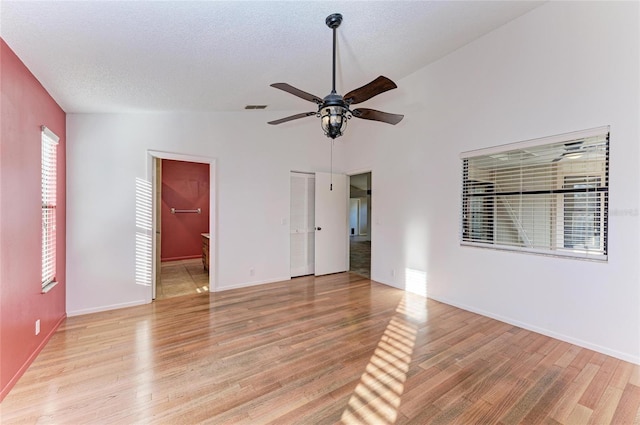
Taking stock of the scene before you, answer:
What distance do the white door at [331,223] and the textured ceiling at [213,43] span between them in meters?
2.08

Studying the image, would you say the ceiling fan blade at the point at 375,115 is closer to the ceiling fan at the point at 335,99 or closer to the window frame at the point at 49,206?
the ceiling fan at the point at 335,99

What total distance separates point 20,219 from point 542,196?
5.10m

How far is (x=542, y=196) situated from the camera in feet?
9.97

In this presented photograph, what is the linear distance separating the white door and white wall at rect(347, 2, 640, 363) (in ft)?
3.70

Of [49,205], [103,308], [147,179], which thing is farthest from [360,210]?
[49,205]

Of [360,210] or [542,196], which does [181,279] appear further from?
[360,210]

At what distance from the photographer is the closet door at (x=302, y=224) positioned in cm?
532

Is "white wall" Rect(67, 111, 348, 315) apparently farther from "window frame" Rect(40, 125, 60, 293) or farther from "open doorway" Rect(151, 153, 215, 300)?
"open doorway" Rect(151, 153, 215, 300)

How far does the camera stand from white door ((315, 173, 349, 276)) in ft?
18.0

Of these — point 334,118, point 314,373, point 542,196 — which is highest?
point 334,118

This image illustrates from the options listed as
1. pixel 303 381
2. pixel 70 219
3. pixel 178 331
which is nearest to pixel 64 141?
pixel 70 219

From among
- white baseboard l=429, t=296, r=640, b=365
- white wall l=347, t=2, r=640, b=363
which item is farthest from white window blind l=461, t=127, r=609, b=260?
white baseboard l=429, t=296, r=640, b=365

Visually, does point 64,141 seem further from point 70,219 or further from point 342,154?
point 342,154

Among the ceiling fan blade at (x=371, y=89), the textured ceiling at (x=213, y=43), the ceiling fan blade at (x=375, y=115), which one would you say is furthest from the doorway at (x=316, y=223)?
the ceiling fan blade at (x=371, y=89)
